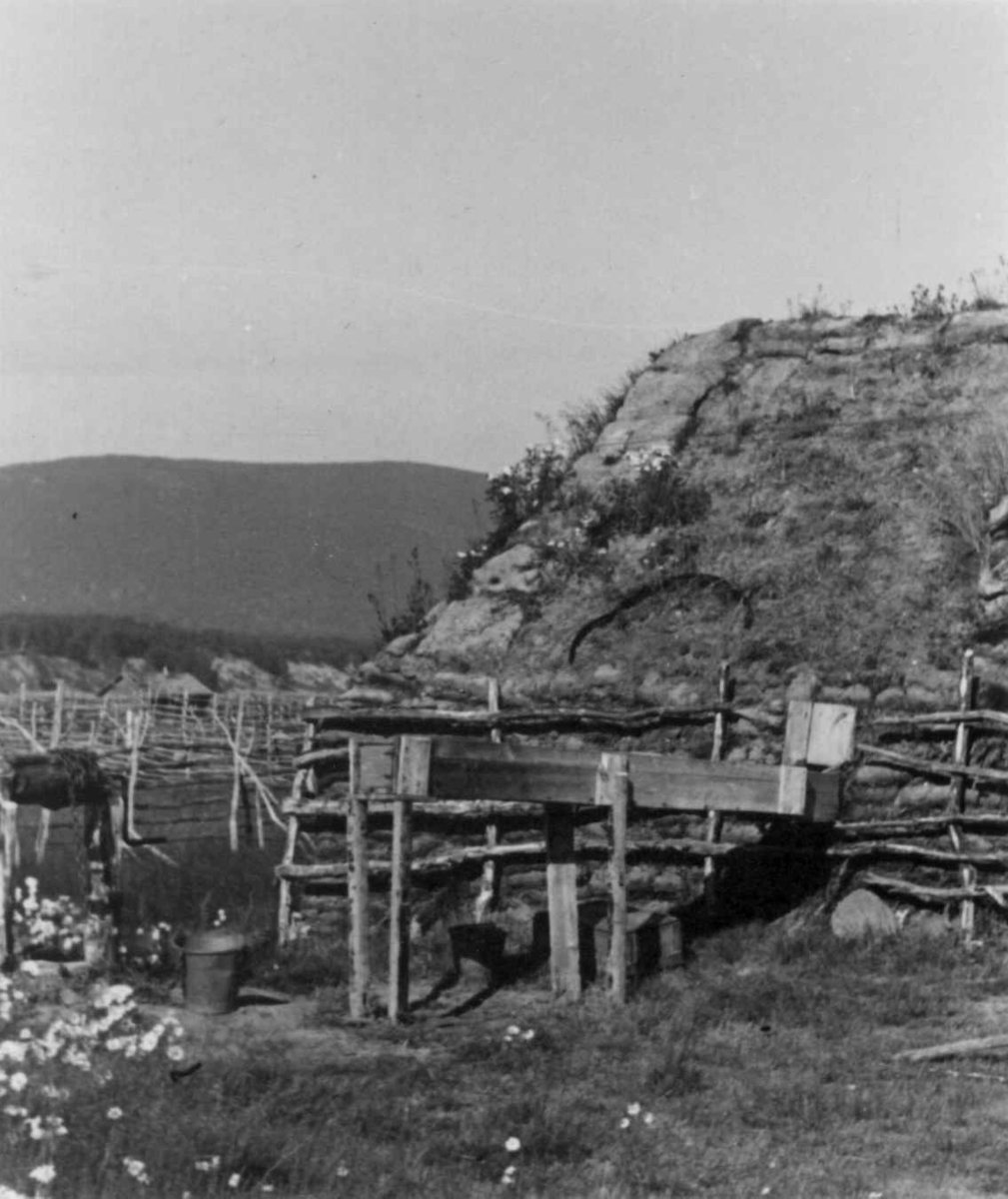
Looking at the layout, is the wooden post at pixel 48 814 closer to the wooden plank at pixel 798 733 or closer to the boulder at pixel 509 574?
the boulder at pixel 509 574

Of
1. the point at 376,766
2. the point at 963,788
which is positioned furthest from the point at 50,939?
the point at 963,788

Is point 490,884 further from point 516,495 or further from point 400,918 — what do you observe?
point 516,495

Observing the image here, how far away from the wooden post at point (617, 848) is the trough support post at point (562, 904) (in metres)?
0.24

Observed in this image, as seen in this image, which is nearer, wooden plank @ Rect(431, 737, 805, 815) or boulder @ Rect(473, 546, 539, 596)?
wooden plank @ Rect(431, 737, 805, 815)

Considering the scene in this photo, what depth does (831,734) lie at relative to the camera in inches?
386

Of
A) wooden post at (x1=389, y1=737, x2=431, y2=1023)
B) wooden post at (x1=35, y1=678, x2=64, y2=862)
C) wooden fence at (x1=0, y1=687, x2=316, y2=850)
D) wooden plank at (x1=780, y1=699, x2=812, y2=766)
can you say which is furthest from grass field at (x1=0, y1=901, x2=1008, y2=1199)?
wooden fence at (x1=0, y1=687, x2=316, y2=850)

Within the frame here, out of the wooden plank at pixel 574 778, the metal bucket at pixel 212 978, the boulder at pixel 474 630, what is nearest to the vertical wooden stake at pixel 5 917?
the metal bucket at pixel 212 978

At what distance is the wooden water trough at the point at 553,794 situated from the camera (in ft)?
27.3

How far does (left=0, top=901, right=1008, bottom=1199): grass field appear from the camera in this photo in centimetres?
543

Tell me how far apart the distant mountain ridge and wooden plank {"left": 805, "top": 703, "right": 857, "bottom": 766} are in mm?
22679

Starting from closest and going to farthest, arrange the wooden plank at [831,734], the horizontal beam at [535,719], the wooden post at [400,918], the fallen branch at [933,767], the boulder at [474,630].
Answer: the wooden post at [400,918]
the wooden plank at [831,734]
the fallen branch at [933,767]
the horizontal beam at [535,719]
the boulder at [474,630]

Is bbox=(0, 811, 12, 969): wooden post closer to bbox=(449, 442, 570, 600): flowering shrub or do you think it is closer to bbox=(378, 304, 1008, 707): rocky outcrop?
bbox=(378, 304, 1008, 707): rocky outcrop

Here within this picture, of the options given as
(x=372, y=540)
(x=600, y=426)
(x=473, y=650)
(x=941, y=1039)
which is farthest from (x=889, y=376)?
(x=372, y=540)

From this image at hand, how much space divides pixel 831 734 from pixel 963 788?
1.55m
